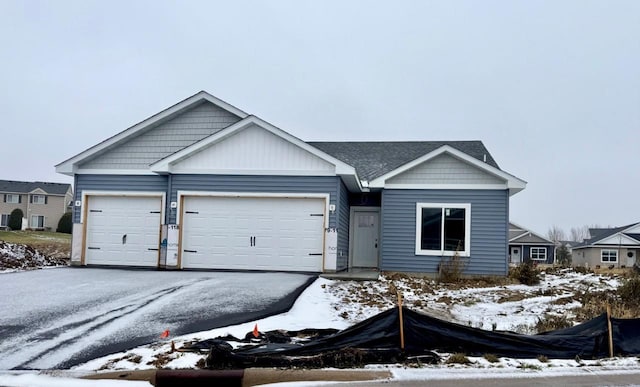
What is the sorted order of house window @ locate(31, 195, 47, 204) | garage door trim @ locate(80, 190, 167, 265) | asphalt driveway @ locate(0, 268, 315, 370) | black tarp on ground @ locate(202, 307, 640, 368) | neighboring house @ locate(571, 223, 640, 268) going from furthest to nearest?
house window @ locate(31, 195, 47, 204)
neighboring house @ locate(571, 223, 640, 268)
garage door trim @ locate(80, 190, 167, 265)
asphalt driveway @ locate(0, 268, 315, 370)
black tarp on ground @ locate(202, 307, 640, 368)

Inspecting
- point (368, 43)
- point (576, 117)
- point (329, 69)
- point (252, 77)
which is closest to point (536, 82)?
point (576, 117)

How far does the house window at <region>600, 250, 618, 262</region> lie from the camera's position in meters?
47.2

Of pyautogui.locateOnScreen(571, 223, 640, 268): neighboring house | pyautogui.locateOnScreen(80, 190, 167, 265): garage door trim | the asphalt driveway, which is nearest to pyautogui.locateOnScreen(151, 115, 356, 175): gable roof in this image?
pyautogui.locateOnScreen(80, 190, 167, 265): garage door trim

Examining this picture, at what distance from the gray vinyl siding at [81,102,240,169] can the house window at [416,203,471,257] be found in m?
6.27

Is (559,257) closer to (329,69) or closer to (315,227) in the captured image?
(329,69)

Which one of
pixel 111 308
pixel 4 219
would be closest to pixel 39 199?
pixel 4 219

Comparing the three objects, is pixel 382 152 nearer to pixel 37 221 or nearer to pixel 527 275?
pixel 527 275

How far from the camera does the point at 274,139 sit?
13.6 m

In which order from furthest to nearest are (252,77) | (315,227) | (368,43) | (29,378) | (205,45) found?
(252,77)
(205,45)
(368,43)
(315,227)
(29,378)

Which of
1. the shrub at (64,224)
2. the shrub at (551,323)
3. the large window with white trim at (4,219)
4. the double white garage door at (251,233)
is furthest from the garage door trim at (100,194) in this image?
the large window with white trim at (4,219)

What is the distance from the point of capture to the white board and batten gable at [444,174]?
14406mm

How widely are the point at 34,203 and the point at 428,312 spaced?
2098 inches

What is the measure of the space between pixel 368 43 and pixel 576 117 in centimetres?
1300

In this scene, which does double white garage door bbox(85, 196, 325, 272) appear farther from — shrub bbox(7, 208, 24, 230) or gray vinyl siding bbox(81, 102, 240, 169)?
shrub bbox(7, 208, 24, 230)
